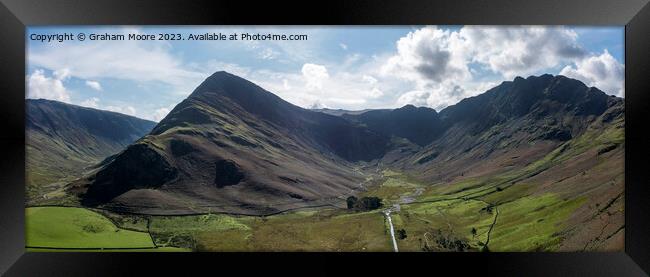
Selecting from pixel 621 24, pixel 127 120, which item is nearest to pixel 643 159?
pixel 621 24

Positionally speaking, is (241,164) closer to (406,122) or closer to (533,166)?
(406,122)

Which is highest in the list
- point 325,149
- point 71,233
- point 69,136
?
point 69,136

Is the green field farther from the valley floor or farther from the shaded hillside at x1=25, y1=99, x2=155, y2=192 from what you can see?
the shaded hillside at x1=25, y1=99, x2=155, y2=192

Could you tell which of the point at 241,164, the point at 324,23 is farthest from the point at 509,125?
the point at 241,164

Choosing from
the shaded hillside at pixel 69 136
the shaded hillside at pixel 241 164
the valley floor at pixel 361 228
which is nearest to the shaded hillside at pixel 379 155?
the shaded hillside at pixel 241 164

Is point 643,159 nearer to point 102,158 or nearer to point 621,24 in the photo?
point 621,24

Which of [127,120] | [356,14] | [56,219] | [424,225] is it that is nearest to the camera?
[356,14]
